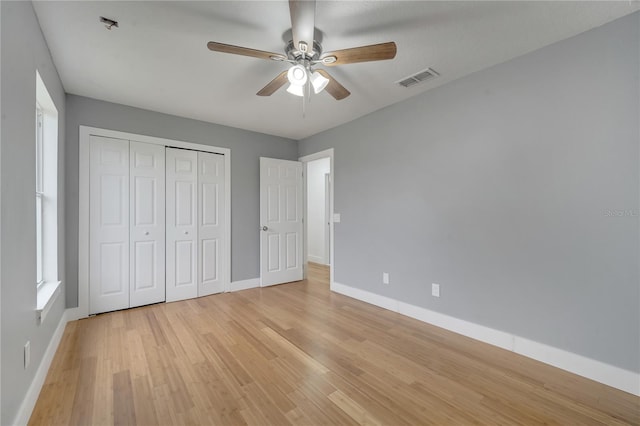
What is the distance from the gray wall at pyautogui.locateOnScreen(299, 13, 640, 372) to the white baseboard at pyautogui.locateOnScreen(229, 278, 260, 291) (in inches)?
80.8

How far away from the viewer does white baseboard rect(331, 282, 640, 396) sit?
1796 millimetres

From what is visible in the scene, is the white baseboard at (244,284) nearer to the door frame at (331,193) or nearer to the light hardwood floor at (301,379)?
the door frame at (331,193)

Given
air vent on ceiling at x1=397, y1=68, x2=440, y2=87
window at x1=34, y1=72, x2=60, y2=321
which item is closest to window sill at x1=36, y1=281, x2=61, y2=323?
window at x1=34, y1=72, x2=60, y2=321

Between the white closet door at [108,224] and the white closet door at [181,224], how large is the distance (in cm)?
46

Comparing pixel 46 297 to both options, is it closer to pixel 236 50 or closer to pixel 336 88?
pixel 236 50

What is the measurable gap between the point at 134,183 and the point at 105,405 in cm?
248

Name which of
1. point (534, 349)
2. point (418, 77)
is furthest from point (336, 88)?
point (534, 349)

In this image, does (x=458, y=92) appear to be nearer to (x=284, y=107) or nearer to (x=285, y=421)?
(x=284, y=107)

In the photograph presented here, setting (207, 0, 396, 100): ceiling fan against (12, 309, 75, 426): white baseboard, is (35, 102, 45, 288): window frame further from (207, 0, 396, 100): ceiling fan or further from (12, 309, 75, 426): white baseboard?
(207, 0, 396, 100): ceiling fan

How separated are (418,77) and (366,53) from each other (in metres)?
1.10

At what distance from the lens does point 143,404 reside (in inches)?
65.2

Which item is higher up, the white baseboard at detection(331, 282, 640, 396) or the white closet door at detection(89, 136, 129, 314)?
the white closet door at detection(89, 136, 129, 314)

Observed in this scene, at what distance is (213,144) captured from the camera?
3.91 meters

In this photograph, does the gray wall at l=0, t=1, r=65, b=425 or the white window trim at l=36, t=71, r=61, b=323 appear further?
the white window trim at l=36, t=71, r=61, b=323
